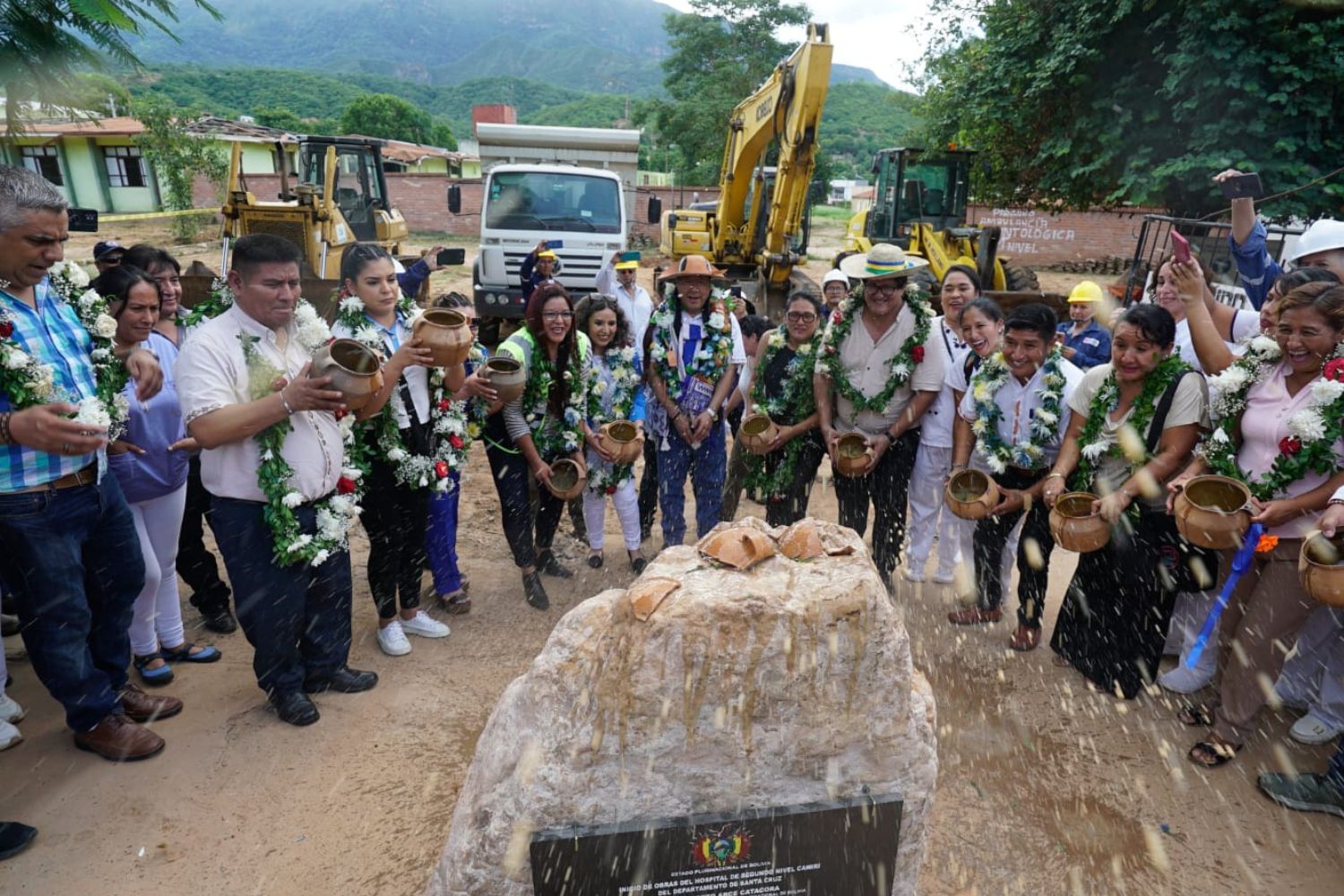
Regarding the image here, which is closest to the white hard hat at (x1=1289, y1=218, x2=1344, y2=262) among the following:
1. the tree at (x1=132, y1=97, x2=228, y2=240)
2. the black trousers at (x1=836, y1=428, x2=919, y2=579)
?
the black trousers at (x1=836, y1=428, x2=919, y2=579)

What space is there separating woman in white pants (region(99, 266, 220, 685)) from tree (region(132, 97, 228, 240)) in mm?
22559

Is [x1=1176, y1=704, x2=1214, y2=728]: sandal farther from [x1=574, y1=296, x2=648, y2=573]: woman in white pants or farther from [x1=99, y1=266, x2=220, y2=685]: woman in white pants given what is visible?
[x1=99, y1=266, x2=220, y2=685]: woman in white pants

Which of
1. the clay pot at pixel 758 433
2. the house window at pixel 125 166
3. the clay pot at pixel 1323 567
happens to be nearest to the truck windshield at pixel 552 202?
the clay pot at pixel 758 433

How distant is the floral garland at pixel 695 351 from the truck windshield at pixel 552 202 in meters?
5.79

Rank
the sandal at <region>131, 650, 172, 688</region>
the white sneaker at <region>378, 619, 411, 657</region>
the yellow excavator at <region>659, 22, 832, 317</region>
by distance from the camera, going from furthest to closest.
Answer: the yellow excavator at <region>659, 22, 832, 317</region>
the white sneaker at <region>378, 619, 411, 657</region>
the sandal at <region>131, 650, 172, 688</region>

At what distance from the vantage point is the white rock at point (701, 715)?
6.40 ft

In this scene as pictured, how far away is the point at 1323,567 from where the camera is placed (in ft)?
8.46

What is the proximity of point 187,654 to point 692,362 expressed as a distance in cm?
301

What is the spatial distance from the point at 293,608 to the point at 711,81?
33.1 meters

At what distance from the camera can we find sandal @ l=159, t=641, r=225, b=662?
12.4ft

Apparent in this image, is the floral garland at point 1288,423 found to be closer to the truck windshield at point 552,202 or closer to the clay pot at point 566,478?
the clay pot at point 566,478

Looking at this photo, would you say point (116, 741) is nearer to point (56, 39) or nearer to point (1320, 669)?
point (56, 39)

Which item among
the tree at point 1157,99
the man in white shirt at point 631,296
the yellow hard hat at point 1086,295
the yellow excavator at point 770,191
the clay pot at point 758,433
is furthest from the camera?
the yellow excavator at point 770,191

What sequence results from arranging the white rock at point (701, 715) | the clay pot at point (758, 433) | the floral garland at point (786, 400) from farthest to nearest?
the floral garland at point (786, 400)
the clay pot at point (758, 433)
the white rock at point (701, 715)
